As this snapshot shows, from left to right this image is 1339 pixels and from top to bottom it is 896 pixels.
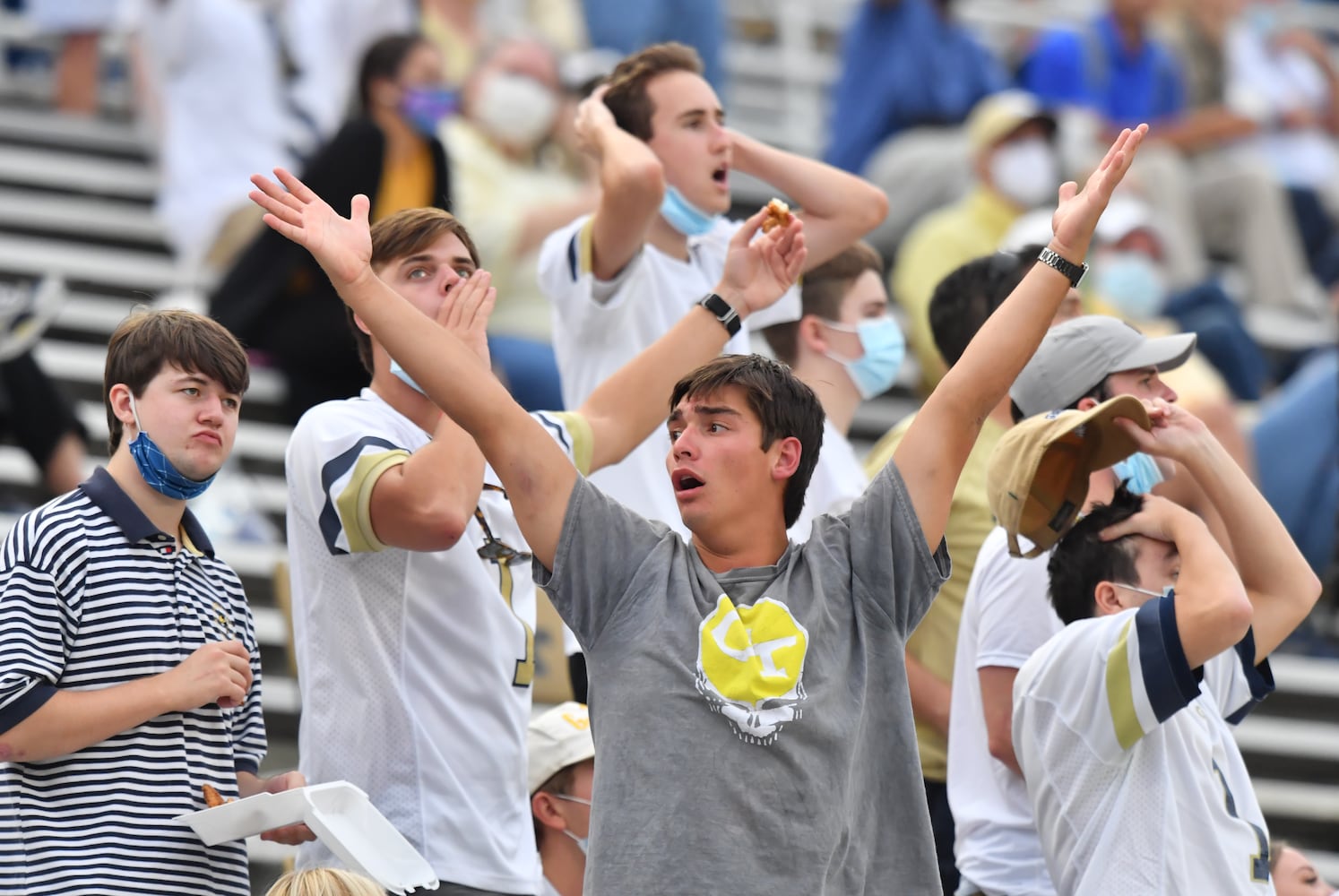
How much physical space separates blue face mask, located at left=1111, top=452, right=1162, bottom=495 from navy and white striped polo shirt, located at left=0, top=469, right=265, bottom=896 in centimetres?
177

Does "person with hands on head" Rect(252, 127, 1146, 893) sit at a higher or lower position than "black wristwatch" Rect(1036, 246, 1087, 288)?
lower

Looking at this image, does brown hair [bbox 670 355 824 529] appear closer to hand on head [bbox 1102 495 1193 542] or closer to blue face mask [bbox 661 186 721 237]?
hand on head [bbox 1102 495 1193 542]

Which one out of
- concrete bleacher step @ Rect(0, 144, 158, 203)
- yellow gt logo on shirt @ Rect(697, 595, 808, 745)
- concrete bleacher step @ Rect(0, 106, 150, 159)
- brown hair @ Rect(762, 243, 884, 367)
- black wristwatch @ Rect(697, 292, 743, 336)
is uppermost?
concrete bleacher step @ Rect(0, 106, 150, 159)

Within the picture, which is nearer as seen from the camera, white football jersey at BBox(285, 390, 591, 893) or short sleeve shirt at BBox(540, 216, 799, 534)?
white football jersey at BBox(285, 390, 591, 893)

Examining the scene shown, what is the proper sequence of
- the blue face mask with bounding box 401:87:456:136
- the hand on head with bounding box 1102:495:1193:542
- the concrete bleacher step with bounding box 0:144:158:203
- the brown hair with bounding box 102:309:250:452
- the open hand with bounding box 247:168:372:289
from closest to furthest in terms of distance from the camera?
the open hand with bounding box 247:168:372:289 → the brown hair with bounding box 102:309:250:452 → the hand on head with bounding box 1102:495:1193:542 → the blue face mask with bounding box 401:87:456:136 → the concrete bleacher step with bounding box 0:144:158:203

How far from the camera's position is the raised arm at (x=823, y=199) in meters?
4.64

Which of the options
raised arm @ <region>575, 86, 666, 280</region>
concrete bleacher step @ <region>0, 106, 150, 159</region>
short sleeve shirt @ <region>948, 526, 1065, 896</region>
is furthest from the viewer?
concrete bleacher step @ <region>0, 106, 150, 159</region>

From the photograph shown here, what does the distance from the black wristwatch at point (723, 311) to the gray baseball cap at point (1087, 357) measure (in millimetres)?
663

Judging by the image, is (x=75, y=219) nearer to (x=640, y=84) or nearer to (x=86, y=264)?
(x=86, y=264)

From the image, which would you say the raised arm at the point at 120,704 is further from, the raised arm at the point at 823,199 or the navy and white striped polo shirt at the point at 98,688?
the raised arm at the point at 823,199

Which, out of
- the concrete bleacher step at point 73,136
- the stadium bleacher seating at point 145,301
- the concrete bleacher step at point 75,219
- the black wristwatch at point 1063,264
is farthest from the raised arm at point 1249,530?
the concrete bleacher step at point 73,136

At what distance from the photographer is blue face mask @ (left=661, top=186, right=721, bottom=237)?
458 cm

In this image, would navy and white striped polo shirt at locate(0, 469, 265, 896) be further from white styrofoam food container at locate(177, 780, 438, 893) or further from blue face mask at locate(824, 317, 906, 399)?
blue face mask at locate(824, 317, 906, 399)

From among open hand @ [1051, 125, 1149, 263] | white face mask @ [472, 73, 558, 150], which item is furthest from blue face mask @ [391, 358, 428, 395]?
white face mask @ [472, 73, 558, 150]
